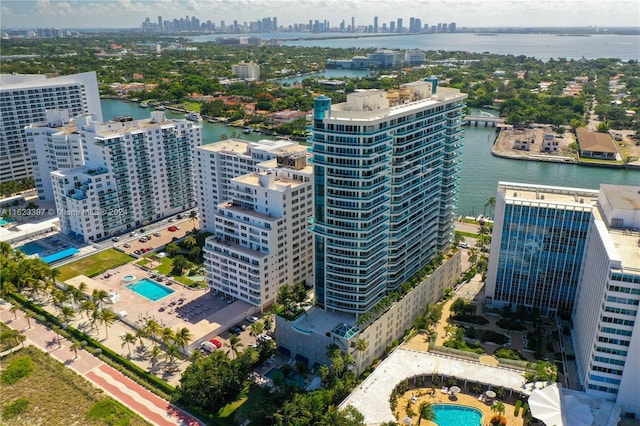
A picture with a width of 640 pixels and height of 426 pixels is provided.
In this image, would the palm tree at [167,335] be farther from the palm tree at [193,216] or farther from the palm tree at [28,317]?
the palm tree at [193,216]

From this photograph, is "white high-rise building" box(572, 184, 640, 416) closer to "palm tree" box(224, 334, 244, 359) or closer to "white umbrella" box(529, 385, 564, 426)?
"white umbrella" box(529, 385, 564, 426)

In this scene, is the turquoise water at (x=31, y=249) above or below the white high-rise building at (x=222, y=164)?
below

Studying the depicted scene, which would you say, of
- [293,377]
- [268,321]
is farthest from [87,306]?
[293,377]

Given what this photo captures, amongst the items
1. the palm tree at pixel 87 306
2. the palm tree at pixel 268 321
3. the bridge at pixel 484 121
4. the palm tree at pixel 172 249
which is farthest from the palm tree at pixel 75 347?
the bridge at pixel 484 121

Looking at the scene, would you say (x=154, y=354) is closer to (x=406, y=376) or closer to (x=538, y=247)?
(x=406, y=376)

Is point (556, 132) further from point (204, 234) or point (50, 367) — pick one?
point (50, 367)

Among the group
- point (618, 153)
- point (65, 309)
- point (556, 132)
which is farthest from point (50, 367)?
point (556, 132)

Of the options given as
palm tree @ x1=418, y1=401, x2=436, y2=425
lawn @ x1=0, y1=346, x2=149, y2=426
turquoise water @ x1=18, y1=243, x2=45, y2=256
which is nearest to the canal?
palm tree @ x1=418, y1=401, x2=436, y2=425
